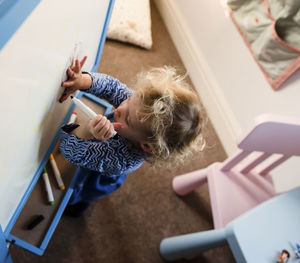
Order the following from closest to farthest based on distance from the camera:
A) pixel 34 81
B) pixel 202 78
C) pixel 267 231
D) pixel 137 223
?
pixel 34 81 → pixel 267 231 → pixel 137 223 → pixel 202 78

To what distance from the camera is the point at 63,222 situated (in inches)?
40.2

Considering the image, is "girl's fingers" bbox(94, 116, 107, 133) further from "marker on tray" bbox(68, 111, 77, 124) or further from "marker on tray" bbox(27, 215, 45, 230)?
"marker on tray" bbox(27, 215, 45, 230)

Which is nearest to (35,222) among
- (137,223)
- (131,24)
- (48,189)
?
(48,189)

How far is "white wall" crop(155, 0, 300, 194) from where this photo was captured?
1.12 m

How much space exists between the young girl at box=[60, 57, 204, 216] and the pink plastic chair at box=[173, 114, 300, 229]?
166mm

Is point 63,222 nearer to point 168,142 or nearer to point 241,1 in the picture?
point 168,142

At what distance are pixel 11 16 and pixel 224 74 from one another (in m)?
1.19

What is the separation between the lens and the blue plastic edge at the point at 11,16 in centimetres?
29

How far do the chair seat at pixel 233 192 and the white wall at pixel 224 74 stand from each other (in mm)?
183

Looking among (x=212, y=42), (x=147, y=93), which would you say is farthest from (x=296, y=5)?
(x=147, y=93)

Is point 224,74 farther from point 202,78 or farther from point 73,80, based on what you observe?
point 73,80

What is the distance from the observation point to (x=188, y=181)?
1.15m

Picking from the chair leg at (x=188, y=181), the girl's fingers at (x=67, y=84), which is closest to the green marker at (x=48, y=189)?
the girl's fingers at (x=67, y=84)

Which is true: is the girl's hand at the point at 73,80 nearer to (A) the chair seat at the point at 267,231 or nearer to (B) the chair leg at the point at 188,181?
(A) the chair seat at the point at 267,231
